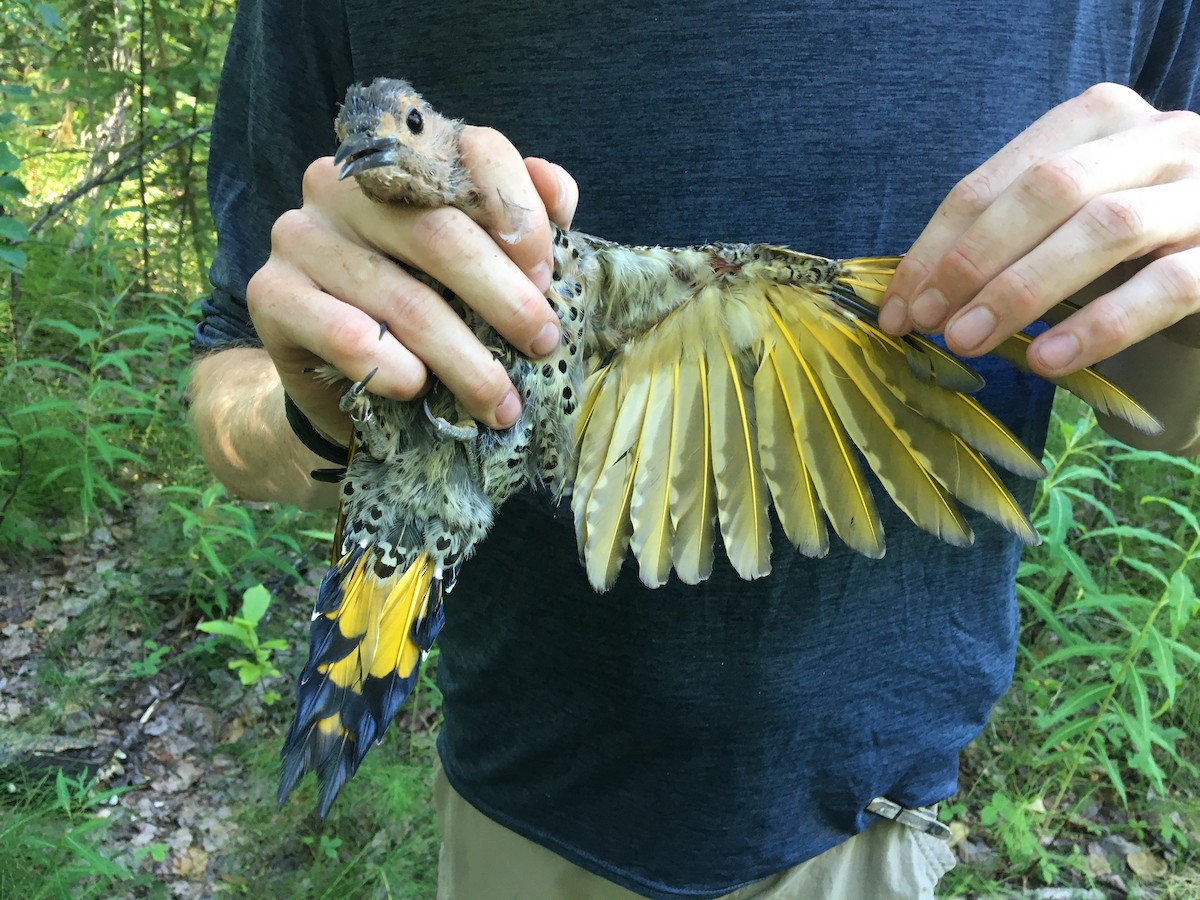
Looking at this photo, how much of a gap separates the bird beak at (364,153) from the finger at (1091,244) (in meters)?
0.92

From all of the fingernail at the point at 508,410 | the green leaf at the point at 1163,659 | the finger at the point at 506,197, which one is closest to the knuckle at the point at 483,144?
the finger at the point at 506,197

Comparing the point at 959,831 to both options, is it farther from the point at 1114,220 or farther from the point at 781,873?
the point at 1114,220

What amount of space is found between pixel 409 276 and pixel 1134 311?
1050 millimetres

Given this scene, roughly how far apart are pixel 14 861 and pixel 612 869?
231cm

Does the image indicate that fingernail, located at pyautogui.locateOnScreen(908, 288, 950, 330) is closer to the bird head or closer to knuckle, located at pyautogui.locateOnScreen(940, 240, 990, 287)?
knuckle, located at pyautogui.locateOnScreen(940, 240, 990, 287)

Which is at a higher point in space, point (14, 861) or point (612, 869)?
point (612, 869)

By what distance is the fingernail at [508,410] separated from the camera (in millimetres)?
1315

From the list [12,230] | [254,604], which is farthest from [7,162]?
[254,604]

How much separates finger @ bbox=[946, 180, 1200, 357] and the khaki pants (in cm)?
119

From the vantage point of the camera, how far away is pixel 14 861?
2773mm

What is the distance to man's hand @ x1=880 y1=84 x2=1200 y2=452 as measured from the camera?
3.72 feet

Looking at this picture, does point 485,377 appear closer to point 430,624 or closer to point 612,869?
point 430,624

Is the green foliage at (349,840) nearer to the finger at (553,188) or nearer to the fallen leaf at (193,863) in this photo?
A: the fallen leaf at (193,863)

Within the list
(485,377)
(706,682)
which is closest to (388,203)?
(485,377)
